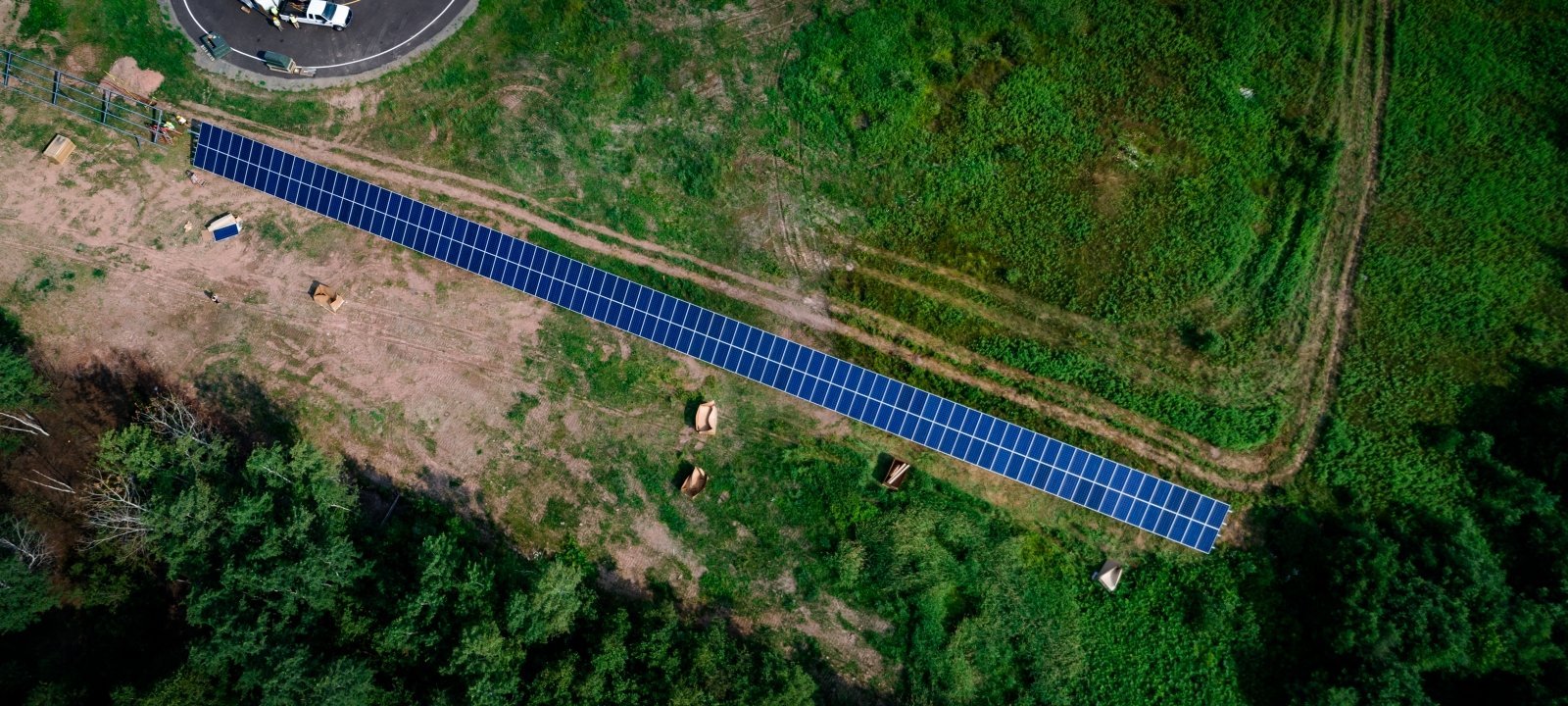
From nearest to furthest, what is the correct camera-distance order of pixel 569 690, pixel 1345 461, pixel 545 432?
pixel 569 690, pixel 1345 461, pixel 545 432

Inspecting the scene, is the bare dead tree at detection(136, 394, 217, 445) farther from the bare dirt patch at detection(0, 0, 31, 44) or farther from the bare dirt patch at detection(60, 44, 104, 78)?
the bare dirt patch at detection(0, 0, 31, 44)

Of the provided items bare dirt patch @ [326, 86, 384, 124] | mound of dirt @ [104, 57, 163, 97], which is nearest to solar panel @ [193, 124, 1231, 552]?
bare dirt patch @ [326, 86, 384, 124]

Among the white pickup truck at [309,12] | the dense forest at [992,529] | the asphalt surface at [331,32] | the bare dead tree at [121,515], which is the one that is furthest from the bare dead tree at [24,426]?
the white pickup truck at [309,12]

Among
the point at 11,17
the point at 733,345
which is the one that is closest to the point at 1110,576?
the point at 733,345

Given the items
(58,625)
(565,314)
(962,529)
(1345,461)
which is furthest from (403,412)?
(1345,461)

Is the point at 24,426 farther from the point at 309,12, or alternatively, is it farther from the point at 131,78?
the point at 309,12

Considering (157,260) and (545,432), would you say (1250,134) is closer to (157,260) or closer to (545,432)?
(545,432)

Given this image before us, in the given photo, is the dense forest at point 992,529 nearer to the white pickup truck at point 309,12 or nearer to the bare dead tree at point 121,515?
the bare dead tree at point 121,515
